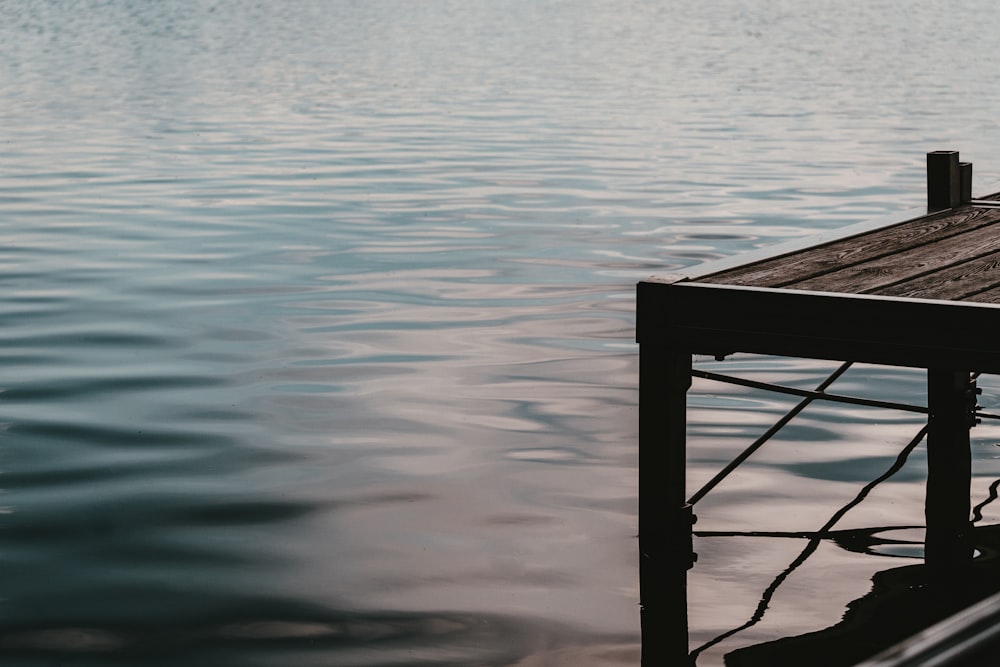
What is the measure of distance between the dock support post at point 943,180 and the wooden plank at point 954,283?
1.55 m

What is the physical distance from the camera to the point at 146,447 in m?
6.76

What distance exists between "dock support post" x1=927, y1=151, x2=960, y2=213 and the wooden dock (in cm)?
72

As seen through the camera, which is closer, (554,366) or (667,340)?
(667,340)

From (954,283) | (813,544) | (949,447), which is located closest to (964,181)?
(949,447)

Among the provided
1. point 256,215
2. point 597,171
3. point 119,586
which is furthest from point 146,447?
point 597,171

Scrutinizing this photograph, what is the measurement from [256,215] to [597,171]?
4.92 m

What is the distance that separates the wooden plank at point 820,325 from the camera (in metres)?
4.57

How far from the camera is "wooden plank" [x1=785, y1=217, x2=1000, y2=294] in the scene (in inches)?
200

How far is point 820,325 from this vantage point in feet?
15.6

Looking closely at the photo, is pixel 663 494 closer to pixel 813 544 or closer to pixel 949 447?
pixel 813 544

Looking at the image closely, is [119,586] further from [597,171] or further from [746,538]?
[597,171]

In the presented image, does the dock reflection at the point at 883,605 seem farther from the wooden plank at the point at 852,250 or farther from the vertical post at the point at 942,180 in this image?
the vertical post at the point at 942,180

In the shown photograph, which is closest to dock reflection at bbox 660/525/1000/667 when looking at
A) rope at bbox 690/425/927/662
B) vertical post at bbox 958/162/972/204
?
rope at bbox 690/425/927/662

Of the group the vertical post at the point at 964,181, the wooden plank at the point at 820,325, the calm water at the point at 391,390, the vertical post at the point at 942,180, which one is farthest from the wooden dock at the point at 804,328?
the vertical post at the point at 964,181
